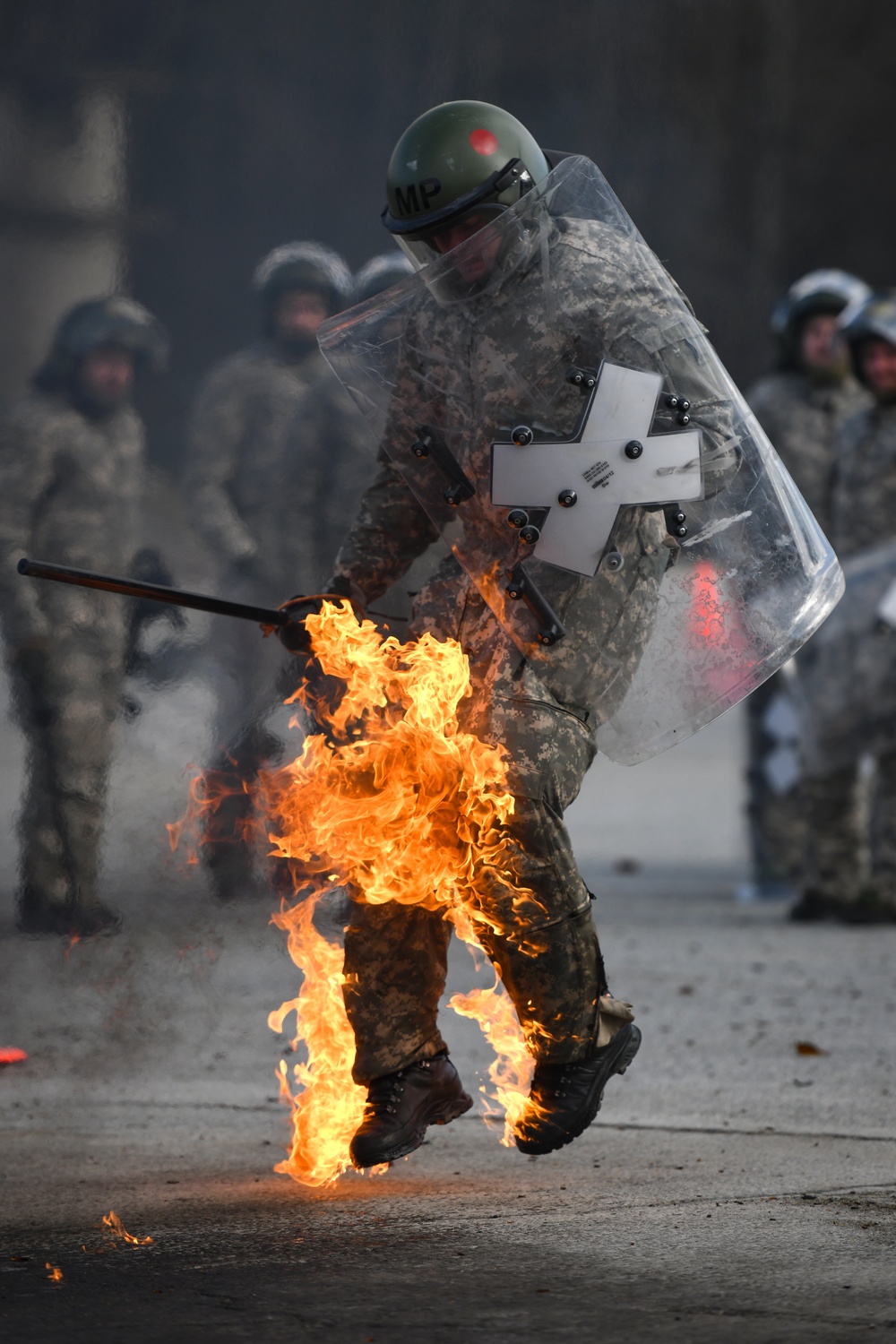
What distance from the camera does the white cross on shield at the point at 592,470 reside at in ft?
11.1

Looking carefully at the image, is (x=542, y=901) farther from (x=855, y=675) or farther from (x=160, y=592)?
(x=855, y=675)

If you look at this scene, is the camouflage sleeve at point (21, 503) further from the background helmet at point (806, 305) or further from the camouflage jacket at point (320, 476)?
the background helmet at point (806, 305)

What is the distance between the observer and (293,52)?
338 inches

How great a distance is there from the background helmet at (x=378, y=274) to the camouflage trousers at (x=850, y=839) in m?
2.86

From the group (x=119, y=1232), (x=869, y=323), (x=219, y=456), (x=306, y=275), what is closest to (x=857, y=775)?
(x=869, y=323)

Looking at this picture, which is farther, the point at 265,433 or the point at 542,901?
the point at 265,433

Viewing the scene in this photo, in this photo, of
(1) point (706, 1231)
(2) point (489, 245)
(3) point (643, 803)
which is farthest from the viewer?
(3) point (643, 803)

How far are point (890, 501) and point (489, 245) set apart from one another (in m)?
4.45

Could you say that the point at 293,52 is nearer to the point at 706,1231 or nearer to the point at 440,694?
the point at 440,694

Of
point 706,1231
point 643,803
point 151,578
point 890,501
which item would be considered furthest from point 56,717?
point 643,803

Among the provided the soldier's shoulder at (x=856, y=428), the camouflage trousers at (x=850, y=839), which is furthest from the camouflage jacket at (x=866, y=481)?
the camouflage trousers at (x=850, y=839)

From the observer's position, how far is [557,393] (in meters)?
3.41

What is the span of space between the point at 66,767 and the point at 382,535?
1.61 m

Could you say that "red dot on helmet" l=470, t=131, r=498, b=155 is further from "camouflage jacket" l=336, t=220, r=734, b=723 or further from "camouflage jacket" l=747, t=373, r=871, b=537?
"camouflage jacket" l=747, t=373, r=871, b=537
